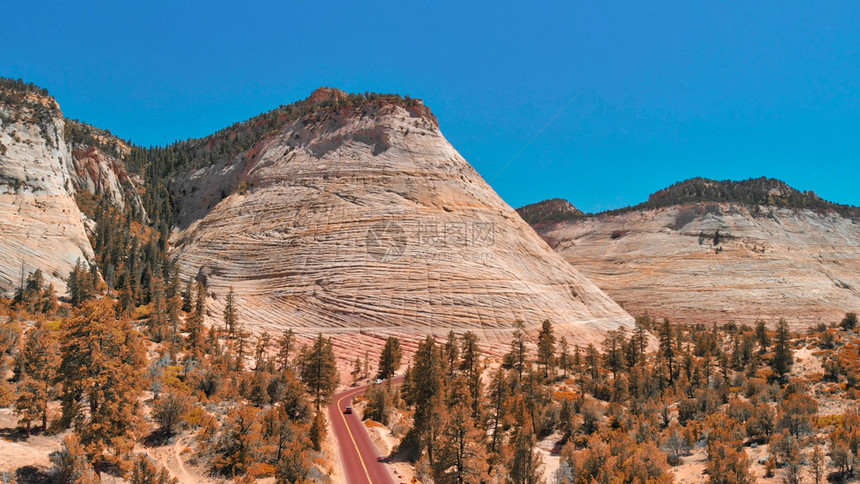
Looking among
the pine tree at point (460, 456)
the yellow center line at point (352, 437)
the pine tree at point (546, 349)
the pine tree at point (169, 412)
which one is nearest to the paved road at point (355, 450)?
the yellow center line at point (352, 437)

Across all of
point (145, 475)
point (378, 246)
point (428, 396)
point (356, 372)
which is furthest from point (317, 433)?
point (378, 246)

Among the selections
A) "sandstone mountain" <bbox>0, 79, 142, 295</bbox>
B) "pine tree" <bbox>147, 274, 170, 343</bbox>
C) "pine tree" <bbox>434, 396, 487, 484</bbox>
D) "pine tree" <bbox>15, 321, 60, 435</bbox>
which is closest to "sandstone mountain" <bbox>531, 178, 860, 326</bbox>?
"pine tree" <bbox>434, 396, 487, 484</bbox>

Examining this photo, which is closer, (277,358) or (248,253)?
(277,358)

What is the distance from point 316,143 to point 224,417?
172ft

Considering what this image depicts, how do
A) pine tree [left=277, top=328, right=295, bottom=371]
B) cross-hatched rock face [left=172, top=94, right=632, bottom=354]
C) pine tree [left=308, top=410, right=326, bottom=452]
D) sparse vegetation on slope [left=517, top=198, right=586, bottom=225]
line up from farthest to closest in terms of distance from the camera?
sparse vegetation on slope [left=517, top=198, right=586, bottom=225] < cross-hatched rock face [left=172, top=94, right=632, bottom=354] < pine tree [left=277, top=328, right=295, bottom=371] < pine tree [left=308, top=410, right=326, bottom=452]

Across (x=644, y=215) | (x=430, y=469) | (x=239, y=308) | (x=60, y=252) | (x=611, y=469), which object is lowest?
(x=430, y=469)

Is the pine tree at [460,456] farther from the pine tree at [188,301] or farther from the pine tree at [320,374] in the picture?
the pine tree at [188,301]

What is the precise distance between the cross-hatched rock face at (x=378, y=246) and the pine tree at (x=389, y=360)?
5589 mm

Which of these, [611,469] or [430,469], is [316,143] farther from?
[611,469]

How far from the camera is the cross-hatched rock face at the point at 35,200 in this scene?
1736 inches

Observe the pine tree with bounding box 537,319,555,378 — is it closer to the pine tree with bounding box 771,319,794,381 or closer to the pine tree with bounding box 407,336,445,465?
the pine tree with bounding box 407,336,445,465

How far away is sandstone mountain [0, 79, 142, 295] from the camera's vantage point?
44.2 meters

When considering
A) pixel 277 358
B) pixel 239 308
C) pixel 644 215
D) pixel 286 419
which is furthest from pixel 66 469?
pixel 644 215

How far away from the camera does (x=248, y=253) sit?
58312mm
